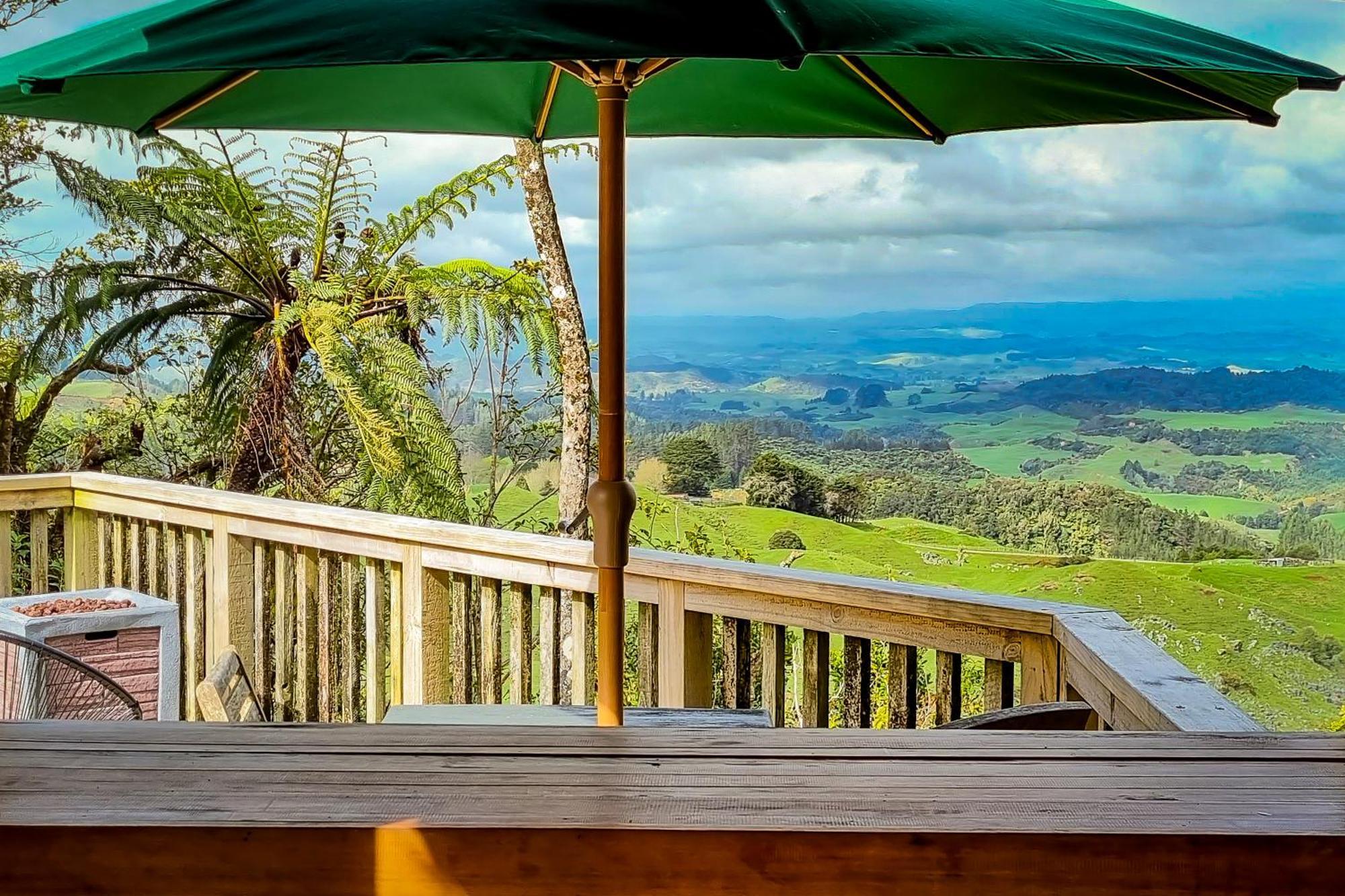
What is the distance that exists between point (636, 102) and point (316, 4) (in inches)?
58.0

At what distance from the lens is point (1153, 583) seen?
19.9 feet

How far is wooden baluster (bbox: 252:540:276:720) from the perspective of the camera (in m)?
3.38

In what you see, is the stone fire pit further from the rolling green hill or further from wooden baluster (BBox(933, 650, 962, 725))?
the rolling green hill

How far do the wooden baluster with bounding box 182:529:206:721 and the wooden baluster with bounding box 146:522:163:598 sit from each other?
3.2 inches

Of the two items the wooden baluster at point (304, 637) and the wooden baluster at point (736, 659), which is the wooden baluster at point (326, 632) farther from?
the wooden baluster at point (736, 659)

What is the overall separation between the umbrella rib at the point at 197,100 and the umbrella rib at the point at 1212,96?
1.43m

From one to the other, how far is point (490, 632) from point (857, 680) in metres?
0.98

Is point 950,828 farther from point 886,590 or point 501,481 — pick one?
point 501,481

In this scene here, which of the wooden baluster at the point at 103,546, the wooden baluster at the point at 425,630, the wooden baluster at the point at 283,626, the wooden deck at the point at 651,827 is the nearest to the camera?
the wooden deck at the point at 651,827

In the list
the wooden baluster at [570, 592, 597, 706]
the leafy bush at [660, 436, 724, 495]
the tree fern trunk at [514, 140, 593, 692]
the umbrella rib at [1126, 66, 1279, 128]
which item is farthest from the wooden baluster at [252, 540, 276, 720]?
the leafy bush at [660, 436, 724, 495]

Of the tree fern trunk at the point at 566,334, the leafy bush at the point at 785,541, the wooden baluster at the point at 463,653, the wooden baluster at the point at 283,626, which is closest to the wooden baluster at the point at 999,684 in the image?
the wooden baluster at the point at 463,653

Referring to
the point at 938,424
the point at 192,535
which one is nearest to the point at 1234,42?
the point at 192,535

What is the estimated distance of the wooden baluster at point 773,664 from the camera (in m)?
2.29

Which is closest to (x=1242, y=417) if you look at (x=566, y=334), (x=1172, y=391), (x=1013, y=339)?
(x=1172, y=391)
